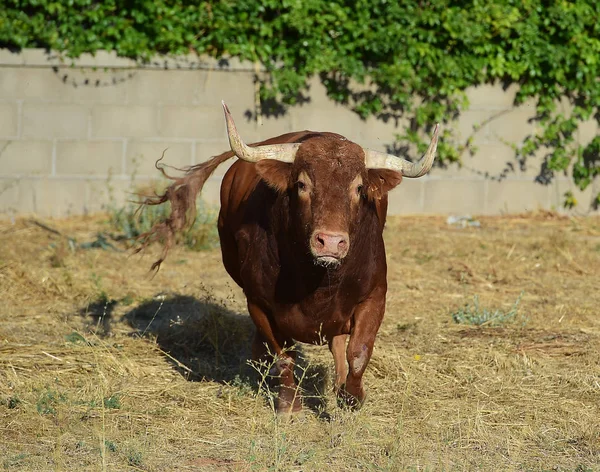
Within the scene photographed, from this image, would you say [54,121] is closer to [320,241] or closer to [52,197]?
[52,197]

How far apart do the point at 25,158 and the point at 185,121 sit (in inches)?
69.0

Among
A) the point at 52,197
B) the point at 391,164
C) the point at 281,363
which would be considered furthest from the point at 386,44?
the point at 281,363

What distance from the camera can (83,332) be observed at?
6.67m

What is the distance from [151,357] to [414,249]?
3798 millimetres

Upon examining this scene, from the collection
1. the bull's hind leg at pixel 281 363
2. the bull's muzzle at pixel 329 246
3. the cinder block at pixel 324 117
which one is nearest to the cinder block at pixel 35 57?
the cinder block at pixel 324 117

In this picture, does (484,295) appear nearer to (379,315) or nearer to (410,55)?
(379,315)

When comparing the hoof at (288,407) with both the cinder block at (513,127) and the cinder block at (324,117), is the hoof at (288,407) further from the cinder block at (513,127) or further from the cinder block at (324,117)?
the cinder block at (513,127)

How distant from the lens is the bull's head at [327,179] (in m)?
4.58

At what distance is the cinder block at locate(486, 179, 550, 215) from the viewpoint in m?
11.1

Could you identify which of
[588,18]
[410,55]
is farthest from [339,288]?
[588,18]

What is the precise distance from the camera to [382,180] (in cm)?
503

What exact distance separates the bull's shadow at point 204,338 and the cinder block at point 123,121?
3736 mm

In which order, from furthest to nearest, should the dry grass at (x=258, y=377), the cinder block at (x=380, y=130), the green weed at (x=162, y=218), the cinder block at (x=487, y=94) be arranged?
1. the cinder block at (x=487, y=94)
2. the cinder block at (x=380, y=130)
3. the green weed at (x=162, y=218)
4. the dry grass at (x=258, y=377)

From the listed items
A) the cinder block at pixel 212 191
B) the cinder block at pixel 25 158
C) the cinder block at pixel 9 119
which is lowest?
the cinder block at pixel 212 191
